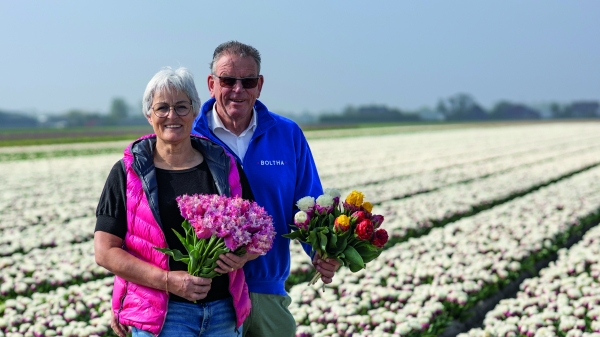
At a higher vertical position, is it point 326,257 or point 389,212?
point 326,257

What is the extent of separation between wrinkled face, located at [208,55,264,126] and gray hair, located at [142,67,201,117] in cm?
42

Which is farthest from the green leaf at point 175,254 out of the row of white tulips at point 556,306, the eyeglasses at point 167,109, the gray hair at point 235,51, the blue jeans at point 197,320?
the row of white tulips at point 556,306

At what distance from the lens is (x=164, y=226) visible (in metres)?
2.77

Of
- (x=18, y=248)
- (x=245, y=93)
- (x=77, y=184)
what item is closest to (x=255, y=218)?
(x=245, y=93)

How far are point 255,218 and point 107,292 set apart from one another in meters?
4.19

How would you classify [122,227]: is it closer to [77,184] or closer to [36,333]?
[36,333]

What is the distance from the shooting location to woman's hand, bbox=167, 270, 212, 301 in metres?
2.63

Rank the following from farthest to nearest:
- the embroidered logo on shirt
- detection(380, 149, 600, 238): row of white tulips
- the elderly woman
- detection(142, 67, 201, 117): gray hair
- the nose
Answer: detection(380, 149, 600, 238): row of white tulips
the embroidered logo on shirt
the nose
detection(142, 67, 201, 117): gray hair
the elderly woman

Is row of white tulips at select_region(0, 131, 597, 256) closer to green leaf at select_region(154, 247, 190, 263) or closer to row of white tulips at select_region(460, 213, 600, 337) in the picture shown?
row of white tulips at select_region(460, 213, 600, 337)

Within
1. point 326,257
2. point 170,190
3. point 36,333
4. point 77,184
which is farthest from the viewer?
point 77,184

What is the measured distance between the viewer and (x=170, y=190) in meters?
2.82

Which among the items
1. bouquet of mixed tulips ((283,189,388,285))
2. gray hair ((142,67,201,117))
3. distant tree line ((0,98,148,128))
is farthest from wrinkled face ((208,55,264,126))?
distant tree line ((0,98,148,128))

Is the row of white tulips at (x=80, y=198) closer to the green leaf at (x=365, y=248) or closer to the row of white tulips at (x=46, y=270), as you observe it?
the row of white tulips at (x=46, y=270)

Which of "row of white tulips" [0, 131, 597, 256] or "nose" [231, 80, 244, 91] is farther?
"row of white tulips" [0, 131, 597, 256]
